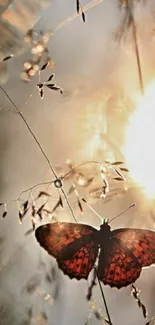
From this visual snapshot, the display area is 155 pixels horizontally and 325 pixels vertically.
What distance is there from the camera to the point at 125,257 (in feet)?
2.49

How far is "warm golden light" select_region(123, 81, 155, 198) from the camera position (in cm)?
80

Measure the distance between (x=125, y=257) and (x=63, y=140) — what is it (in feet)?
0.84

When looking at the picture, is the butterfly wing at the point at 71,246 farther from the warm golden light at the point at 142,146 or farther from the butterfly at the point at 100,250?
the warm golden light at the point at 142,146

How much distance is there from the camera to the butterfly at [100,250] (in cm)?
76

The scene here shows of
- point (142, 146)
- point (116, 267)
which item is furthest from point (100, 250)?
point (142, 146)

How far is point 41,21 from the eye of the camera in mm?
787

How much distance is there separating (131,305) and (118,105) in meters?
0.40

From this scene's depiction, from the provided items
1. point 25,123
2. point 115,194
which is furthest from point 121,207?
point 25,123

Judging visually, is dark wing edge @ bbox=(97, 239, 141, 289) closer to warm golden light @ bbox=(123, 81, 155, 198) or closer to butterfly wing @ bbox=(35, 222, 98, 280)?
butterfly wing @ bbox=(35, 222, 98, 280)

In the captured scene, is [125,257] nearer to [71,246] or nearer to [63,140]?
[71,246]

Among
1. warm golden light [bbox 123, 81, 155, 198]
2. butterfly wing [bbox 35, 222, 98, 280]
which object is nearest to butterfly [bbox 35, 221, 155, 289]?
butterfly wing [bbox 35, 222, 98, 280]

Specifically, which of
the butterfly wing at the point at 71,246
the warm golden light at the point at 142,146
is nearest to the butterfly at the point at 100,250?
the butterfly wing at the point at 71,246

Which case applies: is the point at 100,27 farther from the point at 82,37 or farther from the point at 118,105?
the point at 118,105

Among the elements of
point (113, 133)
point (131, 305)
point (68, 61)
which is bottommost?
point (131, 305)
